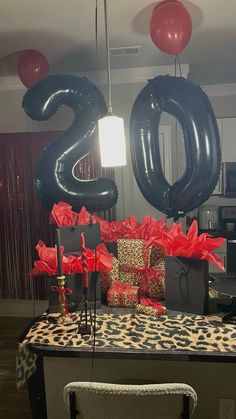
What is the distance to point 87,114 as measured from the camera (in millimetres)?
2332

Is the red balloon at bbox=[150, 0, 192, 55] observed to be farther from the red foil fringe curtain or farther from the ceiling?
the red foil fringe curtain

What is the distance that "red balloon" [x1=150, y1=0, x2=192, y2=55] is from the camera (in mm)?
1858

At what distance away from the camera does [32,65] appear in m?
2.52

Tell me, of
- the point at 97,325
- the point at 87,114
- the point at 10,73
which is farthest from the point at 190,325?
the point at 10,73

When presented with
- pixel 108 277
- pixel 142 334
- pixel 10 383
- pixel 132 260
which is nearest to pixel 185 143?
pixel 132 260

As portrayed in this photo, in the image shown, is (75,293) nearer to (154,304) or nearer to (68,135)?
(154,304)

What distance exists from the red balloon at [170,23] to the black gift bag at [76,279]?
111cm

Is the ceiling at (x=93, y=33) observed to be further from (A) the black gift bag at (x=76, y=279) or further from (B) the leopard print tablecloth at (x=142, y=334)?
(B) the leopard print tablecloth at (x=142, y=334)

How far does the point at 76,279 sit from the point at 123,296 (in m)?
0.26

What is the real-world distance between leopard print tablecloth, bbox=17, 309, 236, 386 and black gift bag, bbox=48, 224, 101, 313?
0.09 metres

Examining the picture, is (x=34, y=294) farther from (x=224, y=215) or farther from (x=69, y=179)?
(x=224, y=215)

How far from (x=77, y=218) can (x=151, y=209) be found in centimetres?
160

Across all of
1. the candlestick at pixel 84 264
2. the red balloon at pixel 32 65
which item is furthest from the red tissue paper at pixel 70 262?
A: the red balloon at pixel 32 65

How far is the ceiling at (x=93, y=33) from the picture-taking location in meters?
1.94
